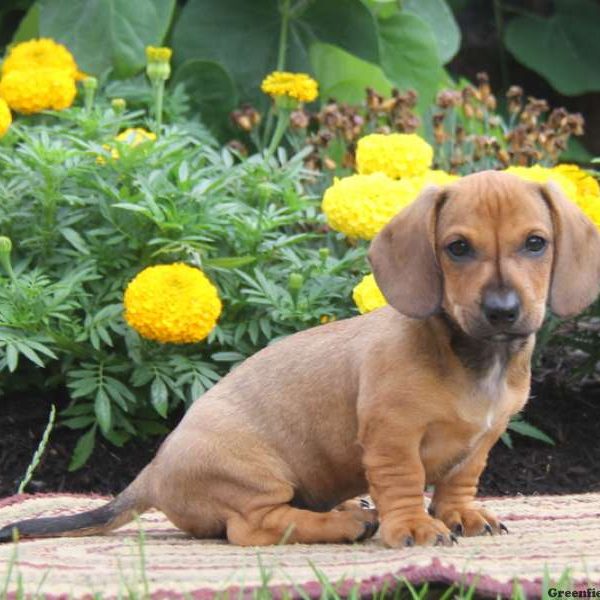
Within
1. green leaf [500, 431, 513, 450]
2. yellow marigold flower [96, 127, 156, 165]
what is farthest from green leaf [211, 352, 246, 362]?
green leaf [500, 431, 513, 450]

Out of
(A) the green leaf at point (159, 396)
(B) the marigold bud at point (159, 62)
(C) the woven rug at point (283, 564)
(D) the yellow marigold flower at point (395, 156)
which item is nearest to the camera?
(C) the woven rug at point (283, 564)

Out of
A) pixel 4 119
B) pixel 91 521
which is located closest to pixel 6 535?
pixel 91 521

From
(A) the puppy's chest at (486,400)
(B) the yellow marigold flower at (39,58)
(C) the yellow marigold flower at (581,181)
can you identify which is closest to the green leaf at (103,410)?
(A) the puppy's chest at (486,400)

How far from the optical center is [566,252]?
3.73 meters

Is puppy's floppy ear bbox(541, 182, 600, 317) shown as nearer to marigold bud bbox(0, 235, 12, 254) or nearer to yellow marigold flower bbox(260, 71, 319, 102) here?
Result: marigold bud bbox(0, 235, 12, 254)

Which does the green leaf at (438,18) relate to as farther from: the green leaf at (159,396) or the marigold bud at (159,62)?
the green leaf at (159,396)

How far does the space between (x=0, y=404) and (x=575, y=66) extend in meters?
4.91

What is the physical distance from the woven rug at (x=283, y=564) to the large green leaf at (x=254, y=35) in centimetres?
351

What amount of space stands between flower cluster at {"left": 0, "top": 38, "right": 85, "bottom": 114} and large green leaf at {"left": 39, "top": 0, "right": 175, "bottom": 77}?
377 millimetres

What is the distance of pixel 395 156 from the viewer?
551 centimetres

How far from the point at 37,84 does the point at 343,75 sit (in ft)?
5.63

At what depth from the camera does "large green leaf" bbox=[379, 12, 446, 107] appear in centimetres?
721

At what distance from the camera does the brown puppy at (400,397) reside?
361 cm

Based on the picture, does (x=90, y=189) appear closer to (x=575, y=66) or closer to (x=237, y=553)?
(x=237, y=553)
